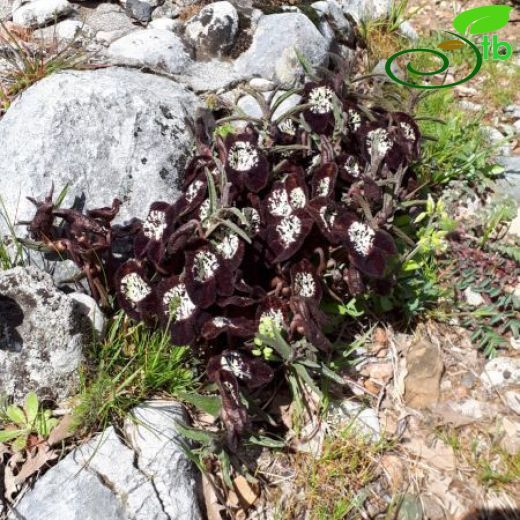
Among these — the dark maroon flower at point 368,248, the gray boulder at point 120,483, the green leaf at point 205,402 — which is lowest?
the gray boulder at point 120,483

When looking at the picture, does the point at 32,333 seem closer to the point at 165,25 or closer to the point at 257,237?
the point at 257,237

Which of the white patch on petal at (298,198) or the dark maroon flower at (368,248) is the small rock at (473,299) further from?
the white patch on petal at (298,198)

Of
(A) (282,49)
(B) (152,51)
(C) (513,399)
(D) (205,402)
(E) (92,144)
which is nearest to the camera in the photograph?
(D) (205,402)

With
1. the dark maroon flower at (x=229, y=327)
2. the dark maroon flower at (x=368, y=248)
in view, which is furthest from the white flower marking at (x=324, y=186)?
the dark maroon flower at (x=229, y=327)

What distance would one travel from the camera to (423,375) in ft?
7.52

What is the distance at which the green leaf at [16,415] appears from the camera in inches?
75.9

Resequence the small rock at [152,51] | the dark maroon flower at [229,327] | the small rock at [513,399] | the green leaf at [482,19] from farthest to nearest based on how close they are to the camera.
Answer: the green leaf at [482,19]
the small rock at [152,51]
the small rock at [513,399]
the dark maroon flower at [229,327]

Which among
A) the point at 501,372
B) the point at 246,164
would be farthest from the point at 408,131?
the point at 501,372

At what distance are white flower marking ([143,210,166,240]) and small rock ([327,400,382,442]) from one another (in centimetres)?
89

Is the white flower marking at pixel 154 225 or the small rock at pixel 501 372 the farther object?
the small rock at pixel 501 372

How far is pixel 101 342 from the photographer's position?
208cm

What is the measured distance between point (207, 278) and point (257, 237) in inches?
11.1

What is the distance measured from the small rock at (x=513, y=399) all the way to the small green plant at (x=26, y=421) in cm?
165

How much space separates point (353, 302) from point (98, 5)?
2.39 meters
